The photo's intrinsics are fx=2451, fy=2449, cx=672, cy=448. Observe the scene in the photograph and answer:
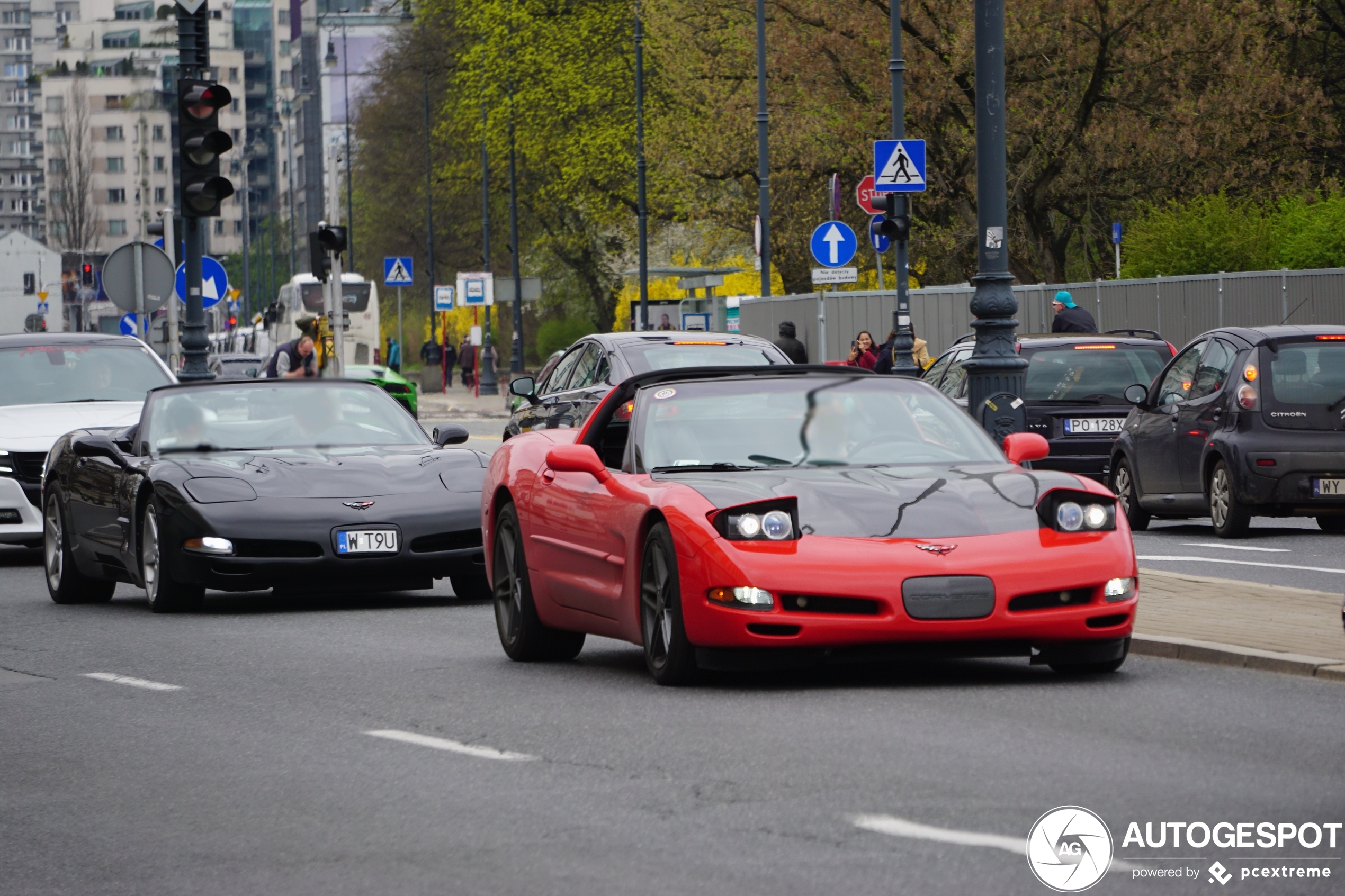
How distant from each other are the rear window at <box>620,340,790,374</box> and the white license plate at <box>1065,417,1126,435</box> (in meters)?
2.81

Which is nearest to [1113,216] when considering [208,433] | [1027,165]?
[1027,165]

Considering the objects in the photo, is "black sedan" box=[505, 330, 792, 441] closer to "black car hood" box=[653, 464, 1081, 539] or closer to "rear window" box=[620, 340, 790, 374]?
"rear window" box=[620, 340, 790, 374]

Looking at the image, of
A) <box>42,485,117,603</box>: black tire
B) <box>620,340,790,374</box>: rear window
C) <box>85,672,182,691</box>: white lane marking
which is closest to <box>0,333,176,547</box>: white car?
<box>42,485,117,603</box>: black tire

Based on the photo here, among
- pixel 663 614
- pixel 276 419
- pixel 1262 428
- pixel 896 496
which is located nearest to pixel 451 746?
pixel 663 614

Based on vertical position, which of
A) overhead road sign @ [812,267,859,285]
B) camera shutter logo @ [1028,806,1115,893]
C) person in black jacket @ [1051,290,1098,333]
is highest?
overhead road sign @ [812,267,859,285]

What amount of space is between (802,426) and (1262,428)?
8.56 m

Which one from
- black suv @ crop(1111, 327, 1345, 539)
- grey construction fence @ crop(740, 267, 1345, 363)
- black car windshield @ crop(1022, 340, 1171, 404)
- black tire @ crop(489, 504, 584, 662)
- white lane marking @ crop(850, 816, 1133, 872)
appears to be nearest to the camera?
white lane marking @ crop(850, 816, 1133, 872)

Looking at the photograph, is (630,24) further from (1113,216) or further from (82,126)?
(82,126)

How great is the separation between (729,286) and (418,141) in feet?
70.0

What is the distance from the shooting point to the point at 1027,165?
4397 centimetres

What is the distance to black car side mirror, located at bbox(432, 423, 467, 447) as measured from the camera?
15.2 meters

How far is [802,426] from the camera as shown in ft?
33.6

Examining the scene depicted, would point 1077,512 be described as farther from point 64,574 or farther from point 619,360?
point 619,360

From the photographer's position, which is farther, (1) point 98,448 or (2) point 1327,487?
(2) point 1327,487
